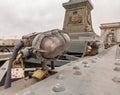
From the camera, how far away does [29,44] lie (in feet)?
2.96

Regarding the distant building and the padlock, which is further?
the distant building

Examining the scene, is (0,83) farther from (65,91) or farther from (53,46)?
(65,91)

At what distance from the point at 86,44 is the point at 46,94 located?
2.08 m

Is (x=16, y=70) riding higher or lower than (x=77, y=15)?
lower

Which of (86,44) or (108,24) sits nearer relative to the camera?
(86,44)

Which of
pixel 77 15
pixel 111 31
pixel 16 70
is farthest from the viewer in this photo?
pixel 111 31

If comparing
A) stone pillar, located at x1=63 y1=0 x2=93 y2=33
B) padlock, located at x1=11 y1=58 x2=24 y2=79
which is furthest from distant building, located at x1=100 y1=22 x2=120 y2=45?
padlock, located at x1=11 y1=58 x2=24 y2=79

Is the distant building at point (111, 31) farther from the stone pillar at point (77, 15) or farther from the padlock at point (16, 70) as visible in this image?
the padlock at point (16, 70)

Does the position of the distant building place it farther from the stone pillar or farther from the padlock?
the padlock

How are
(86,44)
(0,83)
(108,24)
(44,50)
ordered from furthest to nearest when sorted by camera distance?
(108,24) < (86,44) < (0,83) < (44,50)

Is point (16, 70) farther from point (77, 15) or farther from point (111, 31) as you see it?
point (111, 31)

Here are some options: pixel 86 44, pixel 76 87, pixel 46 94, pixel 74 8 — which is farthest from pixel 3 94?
pixel 74 8

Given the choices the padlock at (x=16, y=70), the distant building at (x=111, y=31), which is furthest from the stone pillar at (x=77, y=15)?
the distant building at (x=111, y=31)

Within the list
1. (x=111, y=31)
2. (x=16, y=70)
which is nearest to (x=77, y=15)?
(x=16, y=70)
